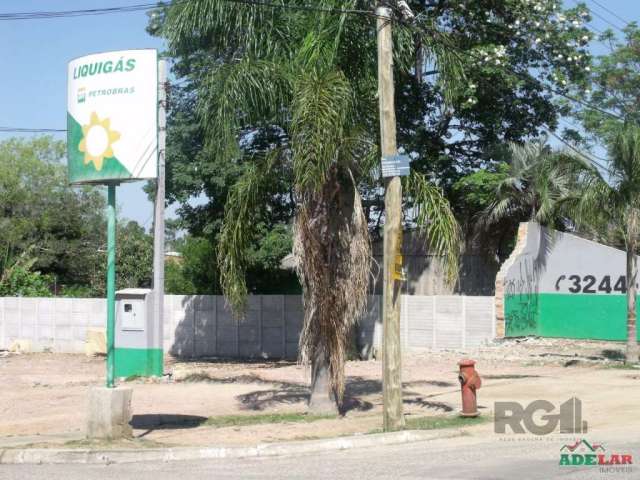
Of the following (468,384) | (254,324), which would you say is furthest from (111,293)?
(254,324)

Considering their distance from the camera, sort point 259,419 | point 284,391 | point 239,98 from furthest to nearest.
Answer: point 284,391, point 239,98, point 259,419

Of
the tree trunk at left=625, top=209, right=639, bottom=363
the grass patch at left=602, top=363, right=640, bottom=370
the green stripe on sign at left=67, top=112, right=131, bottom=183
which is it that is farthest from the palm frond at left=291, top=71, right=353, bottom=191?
the grass patch at left=602, top=363, right=640, bottom=370

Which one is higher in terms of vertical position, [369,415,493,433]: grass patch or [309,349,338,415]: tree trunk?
[309,349,338,415]: tree trunk

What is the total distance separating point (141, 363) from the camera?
21797 mm

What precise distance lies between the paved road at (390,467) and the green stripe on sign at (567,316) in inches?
607

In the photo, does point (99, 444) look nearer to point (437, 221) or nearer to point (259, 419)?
point (259, 419)

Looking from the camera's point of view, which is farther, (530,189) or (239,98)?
(530,189)

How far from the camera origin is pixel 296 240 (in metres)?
14.5

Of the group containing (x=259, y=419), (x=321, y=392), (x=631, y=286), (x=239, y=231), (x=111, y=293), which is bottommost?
(x=259, y=419)

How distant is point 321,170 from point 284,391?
7.03 metres

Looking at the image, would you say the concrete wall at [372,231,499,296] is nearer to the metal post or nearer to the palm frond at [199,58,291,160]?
the metal post

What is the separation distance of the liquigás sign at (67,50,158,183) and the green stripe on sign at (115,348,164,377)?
31.9 feet

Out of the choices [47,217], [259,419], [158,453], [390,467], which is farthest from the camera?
[47,217]

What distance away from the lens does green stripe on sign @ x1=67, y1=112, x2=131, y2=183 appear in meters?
12.5
